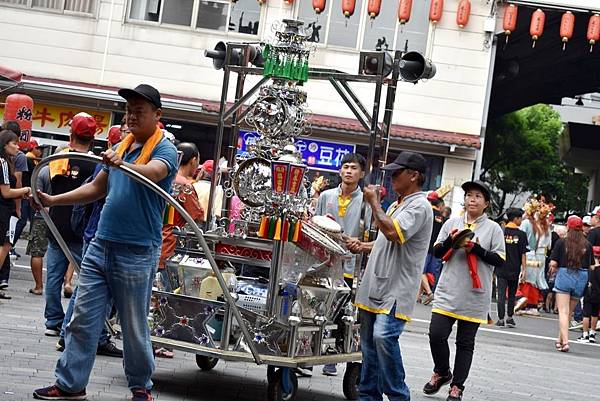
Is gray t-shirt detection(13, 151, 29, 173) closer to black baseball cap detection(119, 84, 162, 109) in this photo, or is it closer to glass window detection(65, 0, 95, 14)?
black baseball cap detection(119, 84, 162, 109)

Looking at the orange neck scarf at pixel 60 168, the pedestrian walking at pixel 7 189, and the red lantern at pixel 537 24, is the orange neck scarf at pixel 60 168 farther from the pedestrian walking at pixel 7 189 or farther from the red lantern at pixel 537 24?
the red lantern at pixel 537 24

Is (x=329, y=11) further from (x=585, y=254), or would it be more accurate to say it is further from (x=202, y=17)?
(x=585, y=254)

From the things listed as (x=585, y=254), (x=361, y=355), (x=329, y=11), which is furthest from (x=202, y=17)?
(x=361, y=355)

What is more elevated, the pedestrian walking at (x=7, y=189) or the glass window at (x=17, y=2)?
the glass window at (x=17, y=2)

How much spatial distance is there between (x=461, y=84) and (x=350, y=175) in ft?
56.9

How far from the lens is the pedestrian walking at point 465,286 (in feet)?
34.0

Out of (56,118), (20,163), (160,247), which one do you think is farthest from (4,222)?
(56,118)

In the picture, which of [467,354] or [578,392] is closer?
[467,354]

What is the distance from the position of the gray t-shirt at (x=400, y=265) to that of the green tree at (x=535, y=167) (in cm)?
4361

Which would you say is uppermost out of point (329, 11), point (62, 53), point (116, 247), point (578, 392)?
point (329, 11)

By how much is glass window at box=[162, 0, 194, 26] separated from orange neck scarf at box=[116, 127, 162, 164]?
Result: 2061 centimetres

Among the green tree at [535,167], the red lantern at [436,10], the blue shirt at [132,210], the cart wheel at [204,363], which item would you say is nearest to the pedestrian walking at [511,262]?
the red lantern at [436,10]

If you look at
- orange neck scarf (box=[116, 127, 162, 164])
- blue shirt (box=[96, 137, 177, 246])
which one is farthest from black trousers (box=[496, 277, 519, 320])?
blue shirt (box=[96, 137, 177, 246])

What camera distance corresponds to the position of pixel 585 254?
56.0ft
